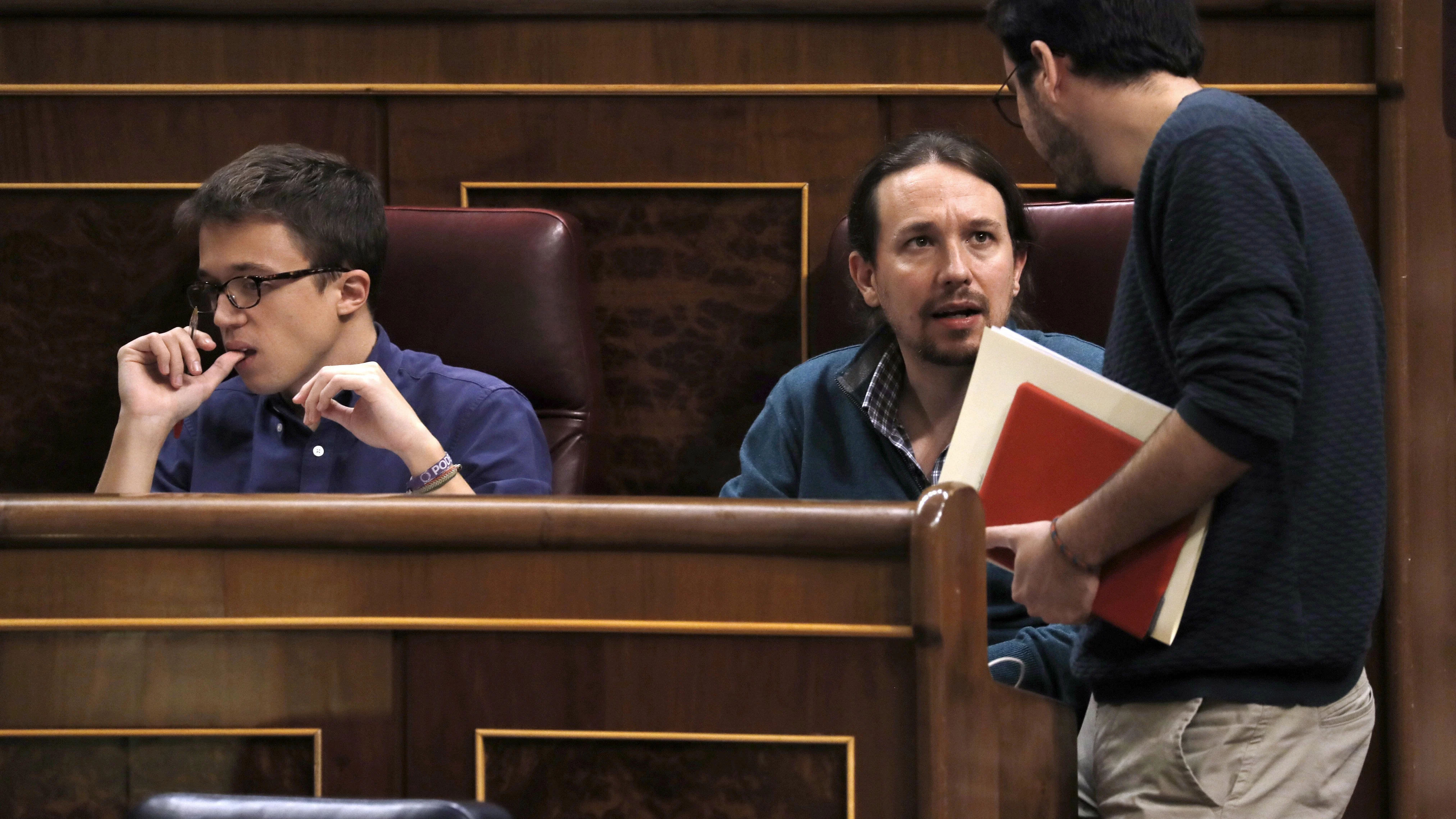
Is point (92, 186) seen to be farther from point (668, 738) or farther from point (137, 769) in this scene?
point (668, 738)

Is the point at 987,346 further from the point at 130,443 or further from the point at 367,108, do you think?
the point at 367,108

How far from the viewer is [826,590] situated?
83 centimetres

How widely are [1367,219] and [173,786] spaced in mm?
1517

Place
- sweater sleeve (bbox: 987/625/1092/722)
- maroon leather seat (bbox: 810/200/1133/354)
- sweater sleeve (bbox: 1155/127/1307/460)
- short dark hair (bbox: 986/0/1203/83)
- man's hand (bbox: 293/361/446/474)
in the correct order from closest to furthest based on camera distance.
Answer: sweater sleeve (bbox: 1155/127/1307/460) < short dark hair (bbox: 986/0/1203/83) < sweater sleeve (bbox: 987/625/1092/722) < man's hand (bbox: 293/361/446/474) < maroon leather seat (bbox: 810/200/1133/354)

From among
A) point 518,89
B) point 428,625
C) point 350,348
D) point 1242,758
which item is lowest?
point 1242,758

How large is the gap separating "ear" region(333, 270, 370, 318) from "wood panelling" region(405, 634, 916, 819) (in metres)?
0.69

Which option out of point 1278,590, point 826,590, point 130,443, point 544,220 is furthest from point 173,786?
point 544,220

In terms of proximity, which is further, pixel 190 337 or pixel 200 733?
pixel 190 337

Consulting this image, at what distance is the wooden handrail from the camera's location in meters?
0.82

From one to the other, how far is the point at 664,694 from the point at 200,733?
0.32 meters

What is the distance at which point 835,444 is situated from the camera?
134cm

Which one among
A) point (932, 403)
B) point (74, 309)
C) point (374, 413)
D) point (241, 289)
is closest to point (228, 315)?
point (241, 289)

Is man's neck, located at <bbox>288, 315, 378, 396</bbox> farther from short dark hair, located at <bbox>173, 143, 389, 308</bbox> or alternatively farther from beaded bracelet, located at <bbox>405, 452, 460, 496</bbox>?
beaded bracelet, located at <bbox>405, 452, 460, 496</bbox>

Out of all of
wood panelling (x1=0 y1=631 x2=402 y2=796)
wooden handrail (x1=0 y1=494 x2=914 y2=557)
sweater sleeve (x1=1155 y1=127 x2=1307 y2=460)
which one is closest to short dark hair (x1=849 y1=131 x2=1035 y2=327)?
sweater sleeve (x1=1155 y1=127 x2=1307 y2=460)
